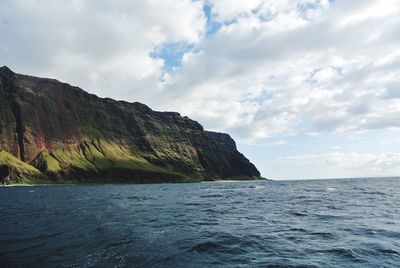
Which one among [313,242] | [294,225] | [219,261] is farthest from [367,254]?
[294,225]

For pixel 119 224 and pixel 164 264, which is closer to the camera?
pixel 164 264

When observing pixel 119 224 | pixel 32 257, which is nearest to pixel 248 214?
pixel 119 224

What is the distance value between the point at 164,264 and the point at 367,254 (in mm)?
13316

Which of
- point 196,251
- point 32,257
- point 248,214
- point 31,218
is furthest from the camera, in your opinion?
point 248,214

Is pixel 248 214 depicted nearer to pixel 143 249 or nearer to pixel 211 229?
pixel 211 229

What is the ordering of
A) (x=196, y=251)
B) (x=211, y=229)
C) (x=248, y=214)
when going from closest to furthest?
(x=196, y=251)
(x=211, y=229)
(x=248, y=214)

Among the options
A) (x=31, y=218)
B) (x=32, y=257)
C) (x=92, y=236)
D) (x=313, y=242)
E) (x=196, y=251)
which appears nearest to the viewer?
(x=32, y=257)

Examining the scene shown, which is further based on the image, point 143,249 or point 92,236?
point 92,236

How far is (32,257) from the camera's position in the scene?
79.6 feet

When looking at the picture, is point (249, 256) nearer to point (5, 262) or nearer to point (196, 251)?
point (196, 251)

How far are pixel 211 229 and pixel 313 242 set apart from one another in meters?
10.2

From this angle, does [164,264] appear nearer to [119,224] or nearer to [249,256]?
[249,256]

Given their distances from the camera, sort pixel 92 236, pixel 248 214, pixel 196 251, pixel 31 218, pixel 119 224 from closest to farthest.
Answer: pixel 196 251 → pixel 92 236 → pixel 119 224 → pixel 31 218 → pixel 248 214

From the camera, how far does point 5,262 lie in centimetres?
2305
